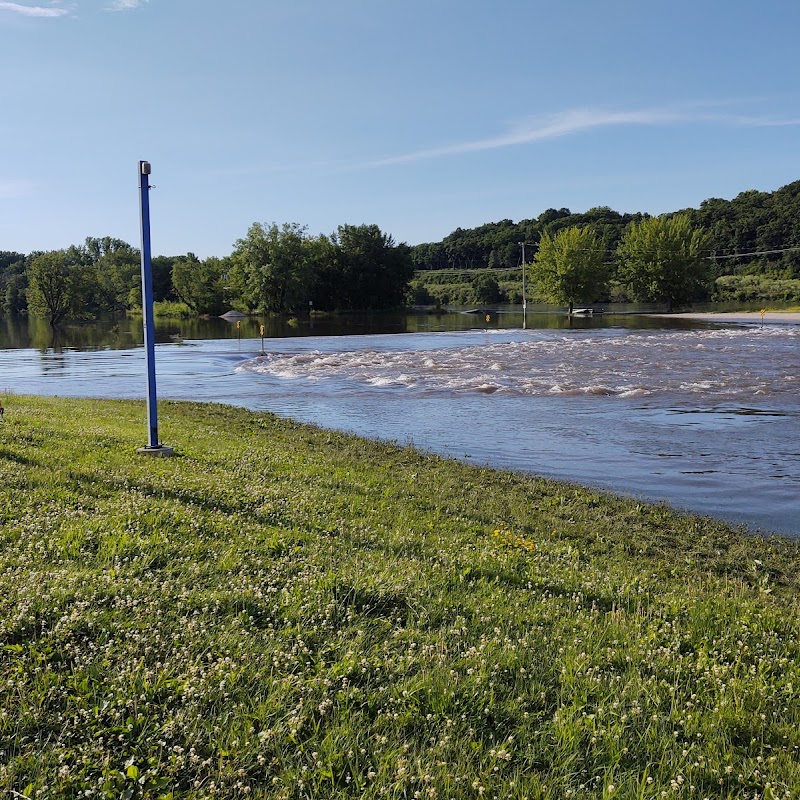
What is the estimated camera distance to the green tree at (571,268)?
103m

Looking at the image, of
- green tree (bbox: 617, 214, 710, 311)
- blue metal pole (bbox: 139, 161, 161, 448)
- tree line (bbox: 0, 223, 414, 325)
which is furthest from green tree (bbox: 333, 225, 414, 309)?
blue metal pole (bbox: 139, 161, 161, 448)

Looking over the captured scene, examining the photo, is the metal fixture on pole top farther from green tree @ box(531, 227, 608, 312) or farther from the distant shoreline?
green tree @ box(531, 227, 608, 312)

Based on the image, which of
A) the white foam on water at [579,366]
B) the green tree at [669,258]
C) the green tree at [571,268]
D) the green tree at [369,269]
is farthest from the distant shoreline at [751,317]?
the green tree at [369,269]

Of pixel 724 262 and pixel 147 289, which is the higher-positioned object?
pixel 724 262

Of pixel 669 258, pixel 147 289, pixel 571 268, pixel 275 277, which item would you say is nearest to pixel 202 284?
pixel 275 277

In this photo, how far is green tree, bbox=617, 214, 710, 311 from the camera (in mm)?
105125

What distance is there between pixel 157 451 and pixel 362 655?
7.85 metres

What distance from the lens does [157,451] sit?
11688mm

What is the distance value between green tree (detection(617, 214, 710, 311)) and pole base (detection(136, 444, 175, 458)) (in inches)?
4115

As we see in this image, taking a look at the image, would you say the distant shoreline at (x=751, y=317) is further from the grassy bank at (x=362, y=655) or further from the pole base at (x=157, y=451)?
the grassy bank at (x=362, y=655)

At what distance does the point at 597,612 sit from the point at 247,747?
3418mm

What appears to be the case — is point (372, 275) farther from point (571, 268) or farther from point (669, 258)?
point (669, 258)

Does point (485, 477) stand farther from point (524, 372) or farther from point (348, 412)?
point (524, 372)

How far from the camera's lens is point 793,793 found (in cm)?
381
